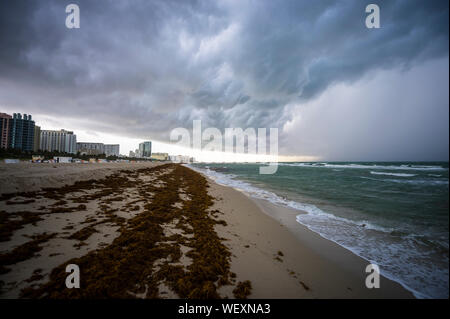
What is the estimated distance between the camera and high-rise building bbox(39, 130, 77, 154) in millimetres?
79375

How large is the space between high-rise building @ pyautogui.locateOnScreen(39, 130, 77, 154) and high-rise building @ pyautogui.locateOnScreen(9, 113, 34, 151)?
1066 cm

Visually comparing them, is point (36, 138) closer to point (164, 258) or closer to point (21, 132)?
point (21, 132)

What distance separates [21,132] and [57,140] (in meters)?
17.7

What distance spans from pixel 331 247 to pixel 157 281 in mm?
5021

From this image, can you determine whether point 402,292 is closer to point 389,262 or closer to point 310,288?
point 389,262

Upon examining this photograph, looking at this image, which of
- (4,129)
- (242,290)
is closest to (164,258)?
(242,290)

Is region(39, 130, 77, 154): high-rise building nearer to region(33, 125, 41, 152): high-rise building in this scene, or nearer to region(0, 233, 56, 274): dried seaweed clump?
region(33, 125, 41, 152): high-rise building

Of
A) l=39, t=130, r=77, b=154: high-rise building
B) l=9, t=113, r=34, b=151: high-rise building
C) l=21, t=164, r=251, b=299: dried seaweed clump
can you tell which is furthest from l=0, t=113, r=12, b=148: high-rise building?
l=21, t=164, r=251, b=299: dried seaweed clump

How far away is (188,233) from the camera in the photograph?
4574 mm

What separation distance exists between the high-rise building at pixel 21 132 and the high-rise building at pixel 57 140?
35.0ft

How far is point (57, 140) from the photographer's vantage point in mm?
83500
